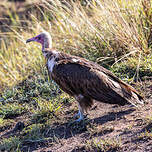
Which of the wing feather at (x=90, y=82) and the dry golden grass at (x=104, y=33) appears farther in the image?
the dry golden grass at (x=104, y=33)

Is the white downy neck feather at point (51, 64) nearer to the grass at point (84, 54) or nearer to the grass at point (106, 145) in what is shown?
the grass at point (84, 54)

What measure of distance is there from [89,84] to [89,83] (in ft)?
0.04

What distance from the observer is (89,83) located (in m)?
4.12

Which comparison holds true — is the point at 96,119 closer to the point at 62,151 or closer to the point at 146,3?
the point at 62,151

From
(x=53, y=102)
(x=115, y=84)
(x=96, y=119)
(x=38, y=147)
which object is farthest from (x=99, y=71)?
(x=38, y=147)

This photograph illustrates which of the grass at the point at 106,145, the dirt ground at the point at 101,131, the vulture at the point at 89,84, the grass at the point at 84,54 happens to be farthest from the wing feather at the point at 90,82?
the grass at the point at 106,145

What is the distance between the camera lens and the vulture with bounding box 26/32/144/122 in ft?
13.4

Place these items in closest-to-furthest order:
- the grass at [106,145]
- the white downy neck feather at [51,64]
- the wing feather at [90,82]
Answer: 1. the grass at [106,145]
2. the wing feather at [90,82]
3. the white downy neck feather at [51,64]

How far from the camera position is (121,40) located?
17.2 feet

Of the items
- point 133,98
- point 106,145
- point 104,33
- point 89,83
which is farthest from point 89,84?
point 104,33

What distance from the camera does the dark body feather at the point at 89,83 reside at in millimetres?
4090

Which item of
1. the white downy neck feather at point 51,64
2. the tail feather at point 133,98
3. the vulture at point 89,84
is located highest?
the white downy neck feather at point 51,64

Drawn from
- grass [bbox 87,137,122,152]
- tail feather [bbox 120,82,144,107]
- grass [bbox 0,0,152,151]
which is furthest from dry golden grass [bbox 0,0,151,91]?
grass [bbox 87,137,122,152]

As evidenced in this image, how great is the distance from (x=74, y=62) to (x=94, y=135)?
1.04 m
